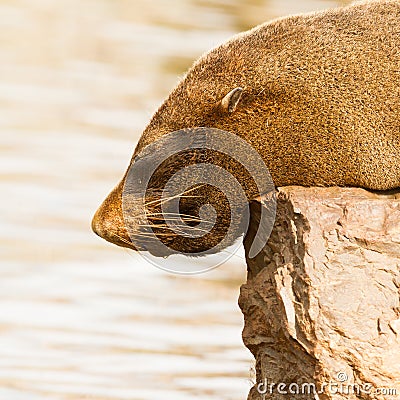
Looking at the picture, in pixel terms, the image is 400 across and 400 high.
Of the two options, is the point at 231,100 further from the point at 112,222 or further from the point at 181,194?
the point at 112,222

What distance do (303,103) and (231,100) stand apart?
1.05 feet

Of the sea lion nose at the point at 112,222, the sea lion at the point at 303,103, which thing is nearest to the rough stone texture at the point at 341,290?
the sea lion at the point at 303,103

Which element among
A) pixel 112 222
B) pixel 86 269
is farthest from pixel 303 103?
pixel 86 269

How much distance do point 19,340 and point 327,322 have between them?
10.3 feet

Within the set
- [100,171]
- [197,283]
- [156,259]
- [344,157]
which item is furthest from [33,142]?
[344,157]

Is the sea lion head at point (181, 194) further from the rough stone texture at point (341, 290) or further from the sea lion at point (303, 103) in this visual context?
the rough stone texture at point (341, 290)

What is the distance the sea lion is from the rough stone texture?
0.55 ft

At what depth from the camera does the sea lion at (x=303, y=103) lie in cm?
524

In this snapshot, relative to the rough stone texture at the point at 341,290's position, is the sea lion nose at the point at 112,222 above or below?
above

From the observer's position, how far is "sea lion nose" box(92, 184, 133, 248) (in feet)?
18.3

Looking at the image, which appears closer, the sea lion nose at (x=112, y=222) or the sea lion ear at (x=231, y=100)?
the sea lion ear at (x=231, y=100)

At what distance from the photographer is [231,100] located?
208 inches

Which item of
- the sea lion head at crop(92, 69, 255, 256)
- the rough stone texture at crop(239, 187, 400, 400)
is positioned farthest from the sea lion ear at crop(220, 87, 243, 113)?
the rough stone texture at crop(239, 187, 400, 400)

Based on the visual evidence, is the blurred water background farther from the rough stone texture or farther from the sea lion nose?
the rough stone texture
